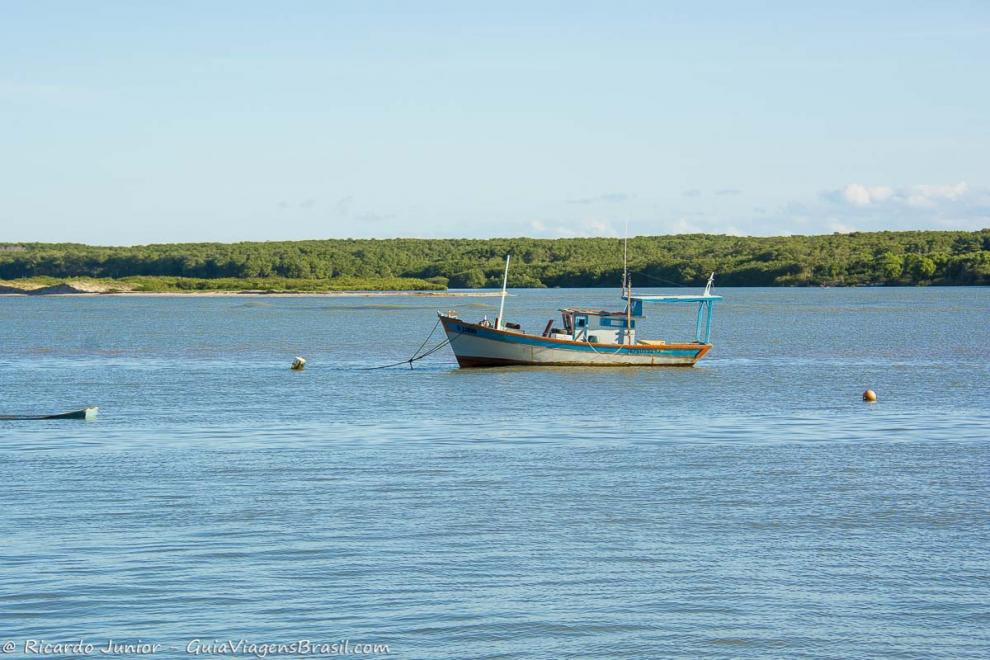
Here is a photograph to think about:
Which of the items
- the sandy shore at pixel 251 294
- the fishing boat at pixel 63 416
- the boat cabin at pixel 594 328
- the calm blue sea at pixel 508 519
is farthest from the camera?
the sandy shore at pixel 251 294

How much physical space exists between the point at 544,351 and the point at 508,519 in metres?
26.7

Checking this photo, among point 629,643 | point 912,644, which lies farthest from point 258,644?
point 912,644

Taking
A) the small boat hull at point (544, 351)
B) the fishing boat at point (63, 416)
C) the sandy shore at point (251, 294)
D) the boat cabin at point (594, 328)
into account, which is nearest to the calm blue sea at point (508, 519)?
the fishing boat at point (63, 416)

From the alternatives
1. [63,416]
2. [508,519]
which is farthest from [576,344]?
[508,519]

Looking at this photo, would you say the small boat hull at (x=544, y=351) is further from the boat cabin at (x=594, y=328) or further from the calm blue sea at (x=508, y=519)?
the calm blue sea at (x=508, y=519)

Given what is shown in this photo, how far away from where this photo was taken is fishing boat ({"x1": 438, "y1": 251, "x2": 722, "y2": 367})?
44.1m

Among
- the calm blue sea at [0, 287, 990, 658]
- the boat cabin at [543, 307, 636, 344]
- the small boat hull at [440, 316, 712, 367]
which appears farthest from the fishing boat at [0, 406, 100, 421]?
the boat cabin at [543, 307, 636, 344]

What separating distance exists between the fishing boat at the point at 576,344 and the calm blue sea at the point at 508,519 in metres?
5.64

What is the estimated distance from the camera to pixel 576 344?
144 ft

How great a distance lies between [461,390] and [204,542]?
2261 cm

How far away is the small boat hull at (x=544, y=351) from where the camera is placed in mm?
44031

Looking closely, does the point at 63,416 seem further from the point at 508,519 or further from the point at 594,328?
the point at 594,328

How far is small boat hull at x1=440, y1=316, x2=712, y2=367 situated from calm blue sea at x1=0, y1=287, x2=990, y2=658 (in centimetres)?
556

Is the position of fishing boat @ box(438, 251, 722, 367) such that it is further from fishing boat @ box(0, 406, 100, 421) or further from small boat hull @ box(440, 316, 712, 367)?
fishing boat @ box(0, 406, 100, 421)
